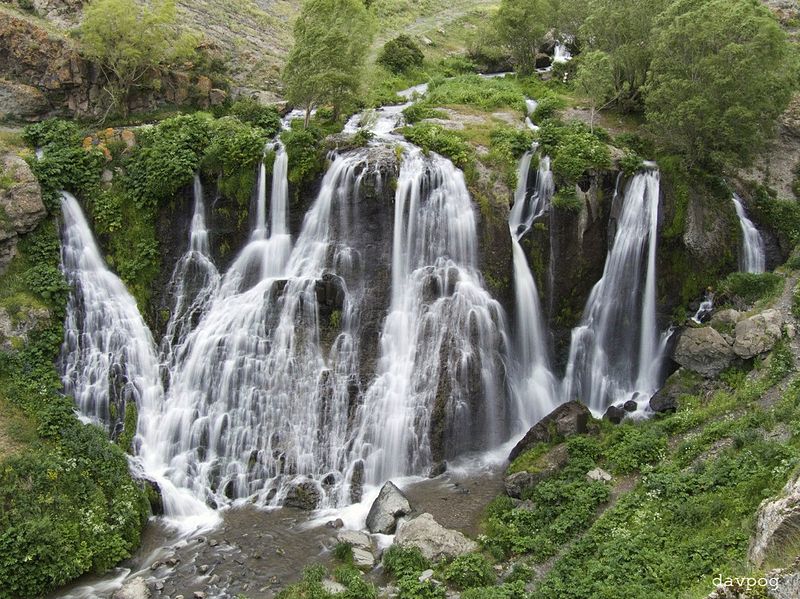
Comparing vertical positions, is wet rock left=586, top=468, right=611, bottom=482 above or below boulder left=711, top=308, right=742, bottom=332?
below

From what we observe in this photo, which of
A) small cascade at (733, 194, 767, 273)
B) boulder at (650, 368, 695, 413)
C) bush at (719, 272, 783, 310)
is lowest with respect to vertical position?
A: boulder at (650, 368, 695, 413)

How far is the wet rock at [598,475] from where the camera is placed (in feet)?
55.4

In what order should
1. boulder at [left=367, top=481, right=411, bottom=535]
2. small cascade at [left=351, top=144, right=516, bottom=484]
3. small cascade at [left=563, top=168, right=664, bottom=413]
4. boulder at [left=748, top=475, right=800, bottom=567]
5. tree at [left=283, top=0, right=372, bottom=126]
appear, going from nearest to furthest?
boulder at [left=748, top=475, right=800, bottom=567] → boulder at [left=367, top=481, right=411, bottom=535] → small cascade at [left=351, top=144, right=516, bottom=484] → small cascade at [left=563, top=168, right=664, bottom=413] → tree at [left=283, top=0, right=372, bottom=126]

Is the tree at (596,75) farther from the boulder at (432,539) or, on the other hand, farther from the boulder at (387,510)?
the boulder at (432,539)

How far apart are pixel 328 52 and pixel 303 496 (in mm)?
16319

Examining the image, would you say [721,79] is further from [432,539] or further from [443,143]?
[432,539]

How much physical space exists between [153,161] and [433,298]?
1092 centimetres

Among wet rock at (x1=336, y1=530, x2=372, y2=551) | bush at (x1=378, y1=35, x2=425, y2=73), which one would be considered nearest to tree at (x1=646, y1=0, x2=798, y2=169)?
wet rock at (x1=336, y1=530, x2=372, y2=551)

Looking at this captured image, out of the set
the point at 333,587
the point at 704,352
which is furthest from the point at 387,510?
the point at 704,352

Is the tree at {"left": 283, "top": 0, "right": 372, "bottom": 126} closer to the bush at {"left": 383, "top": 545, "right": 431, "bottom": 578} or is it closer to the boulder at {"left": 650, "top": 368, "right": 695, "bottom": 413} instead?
the boulder at {"left": 650, "top": 368, "right": 695, "bottom": 413}

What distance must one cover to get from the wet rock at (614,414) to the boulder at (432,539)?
6.91 meters

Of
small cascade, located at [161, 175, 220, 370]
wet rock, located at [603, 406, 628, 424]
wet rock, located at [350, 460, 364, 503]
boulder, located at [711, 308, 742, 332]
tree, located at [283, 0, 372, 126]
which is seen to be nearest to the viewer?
wet rock, located at [350, 460, 364, 503]

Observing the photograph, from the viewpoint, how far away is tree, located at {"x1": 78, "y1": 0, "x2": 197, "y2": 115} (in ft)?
85.9

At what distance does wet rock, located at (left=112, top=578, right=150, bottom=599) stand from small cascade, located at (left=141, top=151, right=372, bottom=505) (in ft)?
12.3
